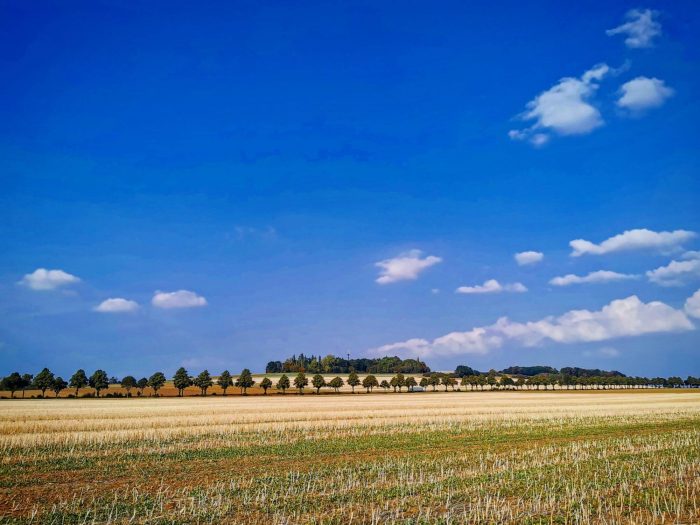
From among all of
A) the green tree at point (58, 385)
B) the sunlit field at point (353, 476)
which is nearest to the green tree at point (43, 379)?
the green tree at point (58, 385)

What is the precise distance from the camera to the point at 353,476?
1945cm

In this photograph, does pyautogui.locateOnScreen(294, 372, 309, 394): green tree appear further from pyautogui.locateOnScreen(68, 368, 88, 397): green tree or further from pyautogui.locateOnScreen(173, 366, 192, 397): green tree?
pyautogui.locateOnScreen(68, 368, 88, 397): green tree

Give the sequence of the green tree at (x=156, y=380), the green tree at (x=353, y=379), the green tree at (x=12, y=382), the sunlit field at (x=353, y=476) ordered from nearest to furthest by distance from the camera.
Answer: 1. the sunlit field at (x=353, y=476)
2. the green tree at (x=12, y=382)
3. the green tree at (x=156, y=380)
4. the green tree at (x=353, y=379)

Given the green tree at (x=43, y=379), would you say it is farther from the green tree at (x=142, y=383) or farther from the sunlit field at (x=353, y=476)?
the sunlit field at (x=353, y=476)

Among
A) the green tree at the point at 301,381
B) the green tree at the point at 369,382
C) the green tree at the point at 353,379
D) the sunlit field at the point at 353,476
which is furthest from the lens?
the green tree at the point at 353,379

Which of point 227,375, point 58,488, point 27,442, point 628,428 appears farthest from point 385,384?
point 58,488

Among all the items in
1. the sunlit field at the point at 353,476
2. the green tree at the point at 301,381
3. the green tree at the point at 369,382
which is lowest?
the green tree at the point at 369,382

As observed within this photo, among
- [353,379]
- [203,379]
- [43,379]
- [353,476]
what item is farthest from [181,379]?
[353,476]

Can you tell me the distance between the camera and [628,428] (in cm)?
4038

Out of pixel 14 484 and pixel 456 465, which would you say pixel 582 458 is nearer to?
pixel 456 465

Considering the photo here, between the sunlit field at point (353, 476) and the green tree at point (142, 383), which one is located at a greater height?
the sunlit field at point (353, 476)

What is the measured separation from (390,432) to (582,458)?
16.2 m

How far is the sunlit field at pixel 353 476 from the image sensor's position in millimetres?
14234

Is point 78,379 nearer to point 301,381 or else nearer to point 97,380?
point 97,380
